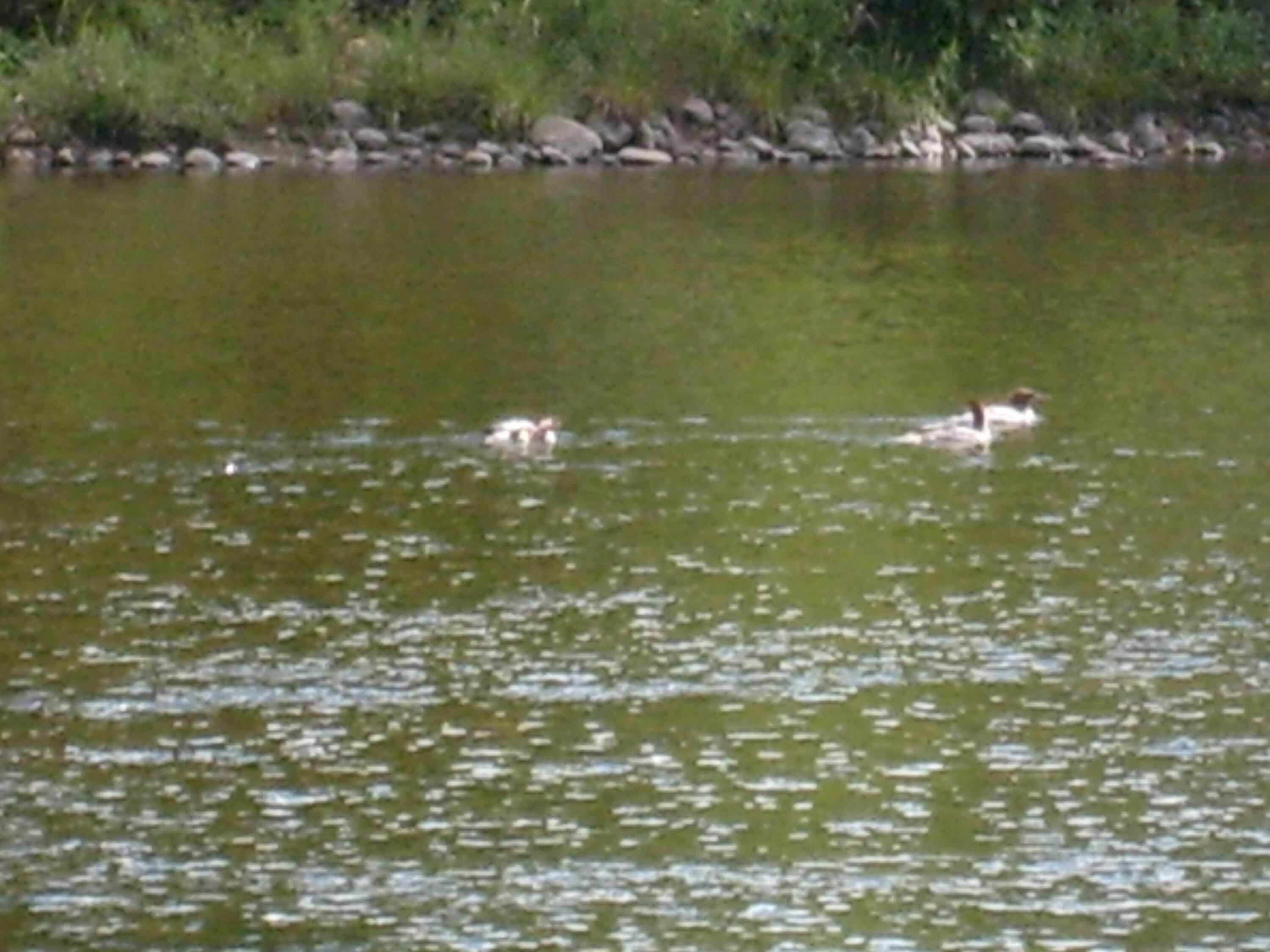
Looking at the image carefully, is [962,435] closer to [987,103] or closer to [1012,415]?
[1012,415]

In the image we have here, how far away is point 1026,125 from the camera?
2195 inches

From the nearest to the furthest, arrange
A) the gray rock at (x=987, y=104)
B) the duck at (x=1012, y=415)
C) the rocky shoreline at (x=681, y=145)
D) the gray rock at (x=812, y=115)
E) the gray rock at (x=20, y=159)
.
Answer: the duck at (x=1012, y=415)
the gray rock at (x=20, y=159)
the rocky shoreline at (x=681, y=145)
the gray rock at (x=812, y=115)
the gray rock at (x=987, y=104)

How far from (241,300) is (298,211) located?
9.37 metres

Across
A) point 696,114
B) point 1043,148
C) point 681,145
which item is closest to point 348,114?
point 681,145

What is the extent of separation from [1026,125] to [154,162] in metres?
14.4


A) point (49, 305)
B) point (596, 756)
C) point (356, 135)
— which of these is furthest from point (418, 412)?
point (356, 135)

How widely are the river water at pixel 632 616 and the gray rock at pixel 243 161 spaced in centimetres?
1428

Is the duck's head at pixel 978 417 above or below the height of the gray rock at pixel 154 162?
above

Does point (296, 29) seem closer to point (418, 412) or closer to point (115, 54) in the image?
point (115, 54)

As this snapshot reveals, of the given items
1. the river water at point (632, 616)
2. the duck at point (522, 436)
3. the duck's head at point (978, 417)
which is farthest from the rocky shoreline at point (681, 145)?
the duck's head at point (978, 417)

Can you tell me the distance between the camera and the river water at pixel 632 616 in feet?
52.1

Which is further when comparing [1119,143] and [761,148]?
[1119,143]

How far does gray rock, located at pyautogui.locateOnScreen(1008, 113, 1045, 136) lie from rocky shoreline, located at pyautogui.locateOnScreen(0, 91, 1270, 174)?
0.02 meters

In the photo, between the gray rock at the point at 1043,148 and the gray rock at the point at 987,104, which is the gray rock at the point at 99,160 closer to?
the gray rock at the point at 987,104
